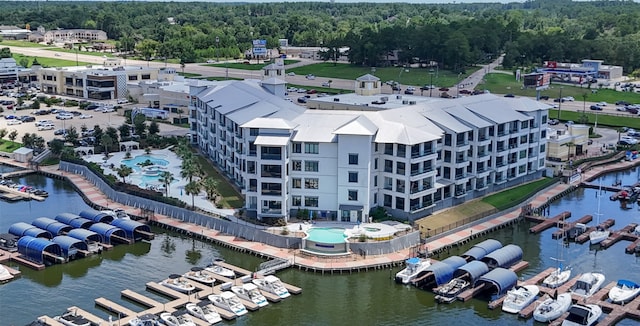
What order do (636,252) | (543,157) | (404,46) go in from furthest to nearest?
1. (404,46)
2. (543,157)
3. (636,252)

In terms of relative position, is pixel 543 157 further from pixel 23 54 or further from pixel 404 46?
pixel 23 54

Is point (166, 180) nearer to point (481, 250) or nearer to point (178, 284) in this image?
point (178, 284)

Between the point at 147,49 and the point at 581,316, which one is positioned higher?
the point at 147,49

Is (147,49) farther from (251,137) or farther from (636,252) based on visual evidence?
(636,252)

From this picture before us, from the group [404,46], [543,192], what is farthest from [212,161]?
[404,46]

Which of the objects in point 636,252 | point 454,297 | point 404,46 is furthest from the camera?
point 404,46

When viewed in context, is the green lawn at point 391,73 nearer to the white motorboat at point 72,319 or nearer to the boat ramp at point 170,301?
the boat ramp at point 170,301

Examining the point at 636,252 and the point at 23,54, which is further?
the point at 23,54

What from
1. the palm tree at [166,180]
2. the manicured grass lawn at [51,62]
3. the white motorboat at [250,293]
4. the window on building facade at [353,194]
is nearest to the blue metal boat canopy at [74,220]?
the palm tree at [166,180]

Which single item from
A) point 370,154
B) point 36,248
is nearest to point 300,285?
point 370,154
